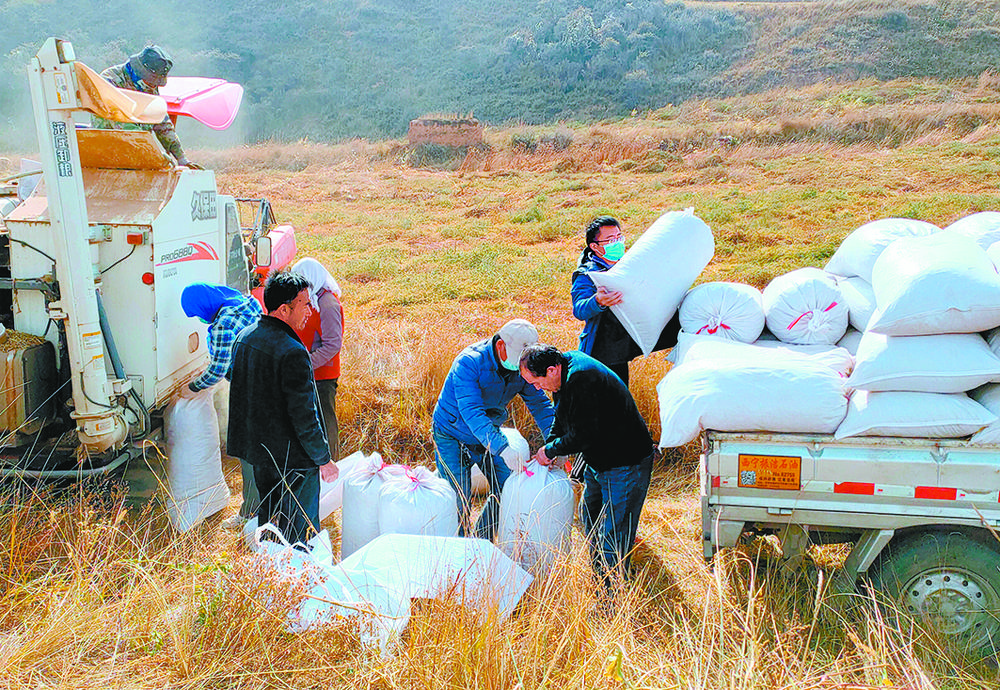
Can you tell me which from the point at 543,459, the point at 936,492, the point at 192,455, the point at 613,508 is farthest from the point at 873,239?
the point at 192,455

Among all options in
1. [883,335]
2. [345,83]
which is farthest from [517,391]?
[345,83]

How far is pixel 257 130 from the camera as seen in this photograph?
3578 centimetres

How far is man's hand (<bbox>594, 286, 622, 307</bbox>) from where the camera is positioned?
4.20 m

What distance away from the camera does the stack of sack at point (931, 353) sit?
3010 millimetres

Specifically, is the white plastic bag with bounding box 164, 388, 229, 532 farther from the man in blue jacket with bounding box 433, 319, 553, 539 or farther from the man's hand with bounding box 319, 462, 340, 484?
the man in blue jacket with bounding box 433, 319, 553, 539

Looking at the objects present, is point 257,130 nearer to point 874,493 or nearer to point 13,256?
point 13,256

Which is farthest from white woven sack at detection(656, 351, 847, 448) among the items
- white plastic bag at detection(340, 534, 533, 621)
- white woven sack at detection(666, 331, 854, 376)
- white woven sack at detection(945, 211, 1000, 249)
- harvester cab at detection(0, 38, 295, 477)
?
harvester cab at detection(0, 38, 295, 477)

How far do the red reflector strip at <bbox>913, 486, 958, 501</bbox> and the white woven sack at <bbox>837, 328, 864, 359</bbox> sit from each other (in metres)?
0.99

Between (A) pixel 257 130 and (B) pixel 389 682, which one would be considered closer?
(B) pixel 389 682

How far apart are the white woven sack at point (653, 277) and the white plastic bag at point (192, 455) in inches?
90.3

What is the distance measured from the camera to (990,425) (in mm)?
2949

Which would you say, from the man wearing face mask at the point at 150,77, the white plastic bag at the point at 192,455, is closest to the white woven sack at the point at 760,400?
the white plastic bag at the point at 192,455

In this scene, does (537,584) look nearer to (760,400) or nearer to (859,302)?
(760,400)

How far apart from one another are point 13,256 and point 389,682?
118 inches
